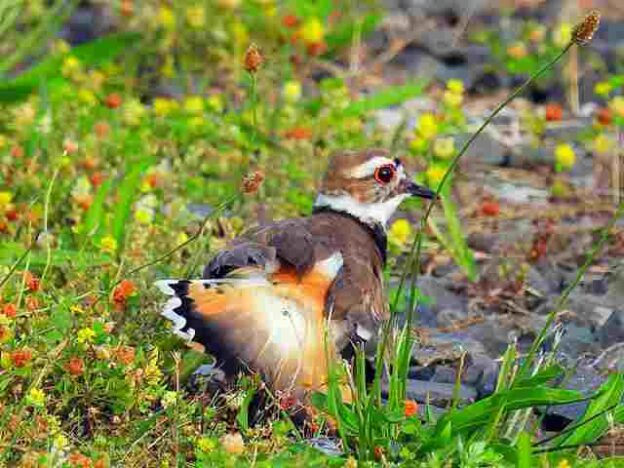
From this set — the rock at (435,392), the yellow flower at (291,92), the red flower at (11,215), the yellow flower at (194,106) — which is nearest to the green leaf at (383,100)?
the yellow flower at (291,92)

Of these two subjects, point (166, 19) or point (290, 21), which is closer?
point (166, 19)

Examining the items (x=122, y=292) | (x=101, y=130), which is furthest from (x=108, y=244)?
(x=101, y=130)

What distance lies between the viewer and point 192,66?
27.7 ft

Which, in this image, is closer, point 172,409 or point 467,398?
point 172,409

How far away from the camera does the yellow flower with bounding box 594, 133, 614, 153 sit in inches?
302

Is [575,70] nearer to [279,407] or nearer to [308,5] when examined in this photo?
[308,5]

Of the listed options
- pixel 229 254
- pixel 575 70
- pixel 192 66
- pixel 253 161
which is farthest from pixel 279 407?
pixel 575 70

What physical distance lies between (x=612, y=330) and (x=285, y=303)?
4.96ft

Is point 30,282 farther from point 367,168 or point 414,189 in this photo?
point 414,189

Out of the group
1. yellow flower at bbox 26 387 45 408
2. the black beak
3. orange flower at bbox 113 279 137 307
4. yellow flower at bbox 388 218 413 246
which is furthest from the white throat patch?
yellow flower at bbox 26 387 45 408

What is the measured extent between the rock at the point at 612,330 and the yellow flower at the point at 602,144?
1913mm

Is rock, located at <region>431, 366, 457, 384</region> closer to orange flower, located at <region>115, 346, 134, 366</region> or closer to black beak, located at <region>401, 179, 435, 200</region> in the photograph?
black beak, located at <region>401, 179, 435, 200</region>

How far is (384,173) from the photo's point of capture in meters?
5.95

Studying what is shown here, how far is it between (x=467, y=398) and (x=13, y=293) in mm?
1515
